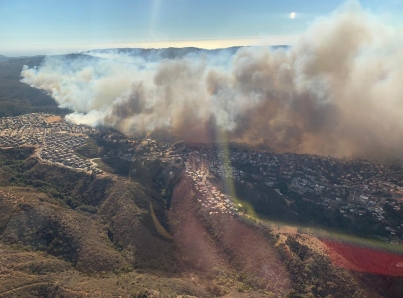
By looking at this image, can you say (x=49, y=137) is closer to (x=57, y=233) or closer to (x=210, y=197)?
(x=57, y=233)

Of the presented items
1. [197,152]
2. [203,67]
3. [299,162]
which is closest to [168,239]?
[197,152]

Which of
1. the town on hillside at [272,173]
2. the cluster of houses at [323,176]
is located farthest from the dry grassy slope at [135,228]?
the cluster of houses at [323,176]

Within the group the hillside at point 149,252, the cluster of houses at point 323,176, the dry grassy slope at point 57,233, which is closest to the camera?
the hillside at point 149,252

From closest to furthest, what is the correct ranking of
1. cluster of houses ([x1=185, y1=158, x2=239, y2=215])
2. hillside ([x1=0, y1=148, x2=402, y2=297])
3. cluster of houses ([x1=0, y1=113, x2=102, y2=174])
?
hillside ([x1=0, y1=148, x2=402, y2=297]), cluster of houses ([x1=185, y1=158, x2=239, y2=215]), cluster of houses ([x1=0, y1=113, x2=102, y2=174])

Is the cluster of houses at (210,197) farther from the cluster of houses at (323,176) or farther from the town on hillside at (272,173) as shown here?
the cluster of houses at (323,176)

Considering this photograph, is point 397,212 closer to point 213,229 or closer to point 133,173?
point 213,229

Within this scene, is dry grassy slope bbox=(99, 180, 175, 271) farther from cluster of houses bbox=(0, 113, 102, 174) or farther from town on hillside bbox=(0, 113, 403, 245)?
cluster of houses bbox=(0, 113, 102, 174)

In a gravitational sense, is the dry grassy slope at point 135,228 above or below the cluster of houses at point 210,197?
below

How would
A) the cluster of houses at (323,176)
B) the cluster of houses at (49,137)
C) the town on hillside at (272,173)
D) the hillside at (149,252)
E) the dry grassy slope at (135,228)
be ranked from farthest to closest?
the cluster of houses at (49,137)
the cluster of houses at (323,176)
the town on hillside at (272,173)
the dry grassy slope at (135,228)
the hillside at (149,252)

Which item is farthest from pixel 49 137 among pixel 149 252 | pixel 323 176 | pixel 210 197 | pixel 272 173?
pixel 323 176

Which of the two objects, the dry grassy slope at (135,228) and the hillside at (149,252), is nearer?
the hillside at (149,252)

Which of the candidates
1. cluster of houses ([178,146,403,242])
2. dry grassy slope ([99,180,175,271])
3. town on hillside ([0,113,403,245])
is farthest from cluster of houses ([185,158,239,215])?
dry grassy slope ([99,180,175,271])
